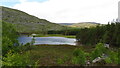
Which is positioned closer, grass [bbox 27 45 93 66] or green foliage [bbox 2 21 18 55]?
grass [bbox 27 45 93 66]

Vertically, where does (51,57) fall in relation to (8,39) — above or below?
below

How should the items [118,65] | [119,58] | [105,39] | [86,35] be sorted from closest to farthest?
[118,65] → [119,58] → [105,39] → [86,35]

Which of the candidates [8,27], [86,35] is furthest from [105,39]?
[8,27]

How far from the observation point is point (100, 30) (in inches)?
2985

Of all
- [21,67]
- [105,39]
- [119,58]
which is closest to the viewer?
[21,67]

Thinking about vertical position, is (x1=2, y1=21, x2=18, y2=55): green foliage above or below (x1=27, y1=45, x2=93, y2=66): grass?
above

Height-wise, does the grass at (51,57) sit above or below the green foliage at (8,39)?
below

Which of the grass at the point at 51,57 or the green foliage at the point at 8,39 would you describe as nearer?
the grass at the point at 51,57

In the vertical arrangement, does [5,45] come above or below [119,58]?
above

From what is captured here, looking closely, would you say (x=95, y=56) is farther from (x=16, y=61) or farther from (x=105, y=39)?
(x=105, y=39)

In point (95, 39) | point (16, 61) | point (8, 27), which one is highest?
point (8, 27)

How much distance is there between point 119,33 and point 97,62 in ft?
150

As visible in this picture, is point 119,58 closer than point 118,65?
No

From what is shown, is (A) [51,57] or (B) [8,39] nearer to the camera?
(B) [8,39]
